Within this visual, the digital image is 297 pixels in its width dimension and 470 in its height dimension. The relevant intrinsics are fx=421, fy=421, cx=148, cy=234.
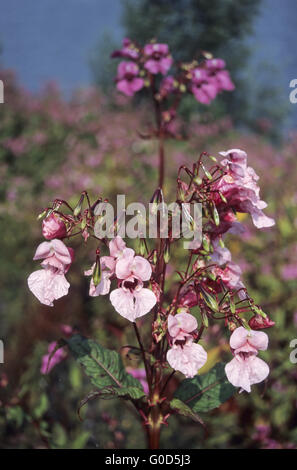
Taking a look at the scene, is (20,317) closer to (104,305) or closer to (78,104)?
(104,305)

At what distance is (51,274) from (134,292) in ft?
0.57

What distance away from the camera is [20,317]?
257 centimetres

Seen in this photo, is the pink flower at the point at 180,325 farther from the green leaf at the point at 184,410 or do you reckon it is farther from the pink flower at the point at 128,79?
the pink flower at the point at 128,79

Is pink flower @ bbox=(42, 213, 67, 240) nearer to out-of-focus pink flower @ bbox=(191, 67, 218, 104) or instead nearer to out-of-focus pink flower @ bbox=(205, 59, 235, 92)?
out-of-focus pink flower @ bbox=(191, 67, 218, 104)

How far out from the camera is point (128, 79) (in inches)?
71.1

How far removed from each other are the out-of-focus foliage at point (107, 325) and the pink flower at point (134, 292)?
0.64 feet

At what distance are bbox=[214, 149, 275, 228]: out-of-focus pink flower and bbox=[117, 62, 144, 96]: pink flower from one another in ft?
3.35

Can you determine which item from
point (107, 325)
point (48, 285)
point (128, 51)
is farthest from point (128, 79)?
point (48, 285)

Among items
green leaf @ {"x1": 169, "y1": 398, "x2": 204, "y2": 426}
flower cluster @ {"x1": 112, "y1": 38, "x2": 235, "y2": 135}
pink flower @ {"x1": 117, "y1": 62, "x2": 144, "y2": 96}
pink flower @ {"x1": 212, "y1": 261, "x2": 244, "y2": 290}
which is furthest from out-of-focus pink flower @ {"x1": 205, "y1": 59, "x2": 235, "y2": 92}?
green leaf @ {"x1": 169, "y1": 398, "x2": 204, "y2": 426}

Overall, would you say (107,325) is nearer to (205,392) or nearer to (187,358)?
(205,392)

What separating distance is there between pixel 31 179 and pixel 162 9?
20.5 feet

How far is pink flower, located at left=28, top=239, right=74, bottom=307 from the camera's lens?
0.81 m

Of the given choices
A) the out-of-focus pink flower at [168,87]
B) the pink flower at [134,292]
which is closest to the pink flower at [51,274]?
the pink flower at [134,292]
